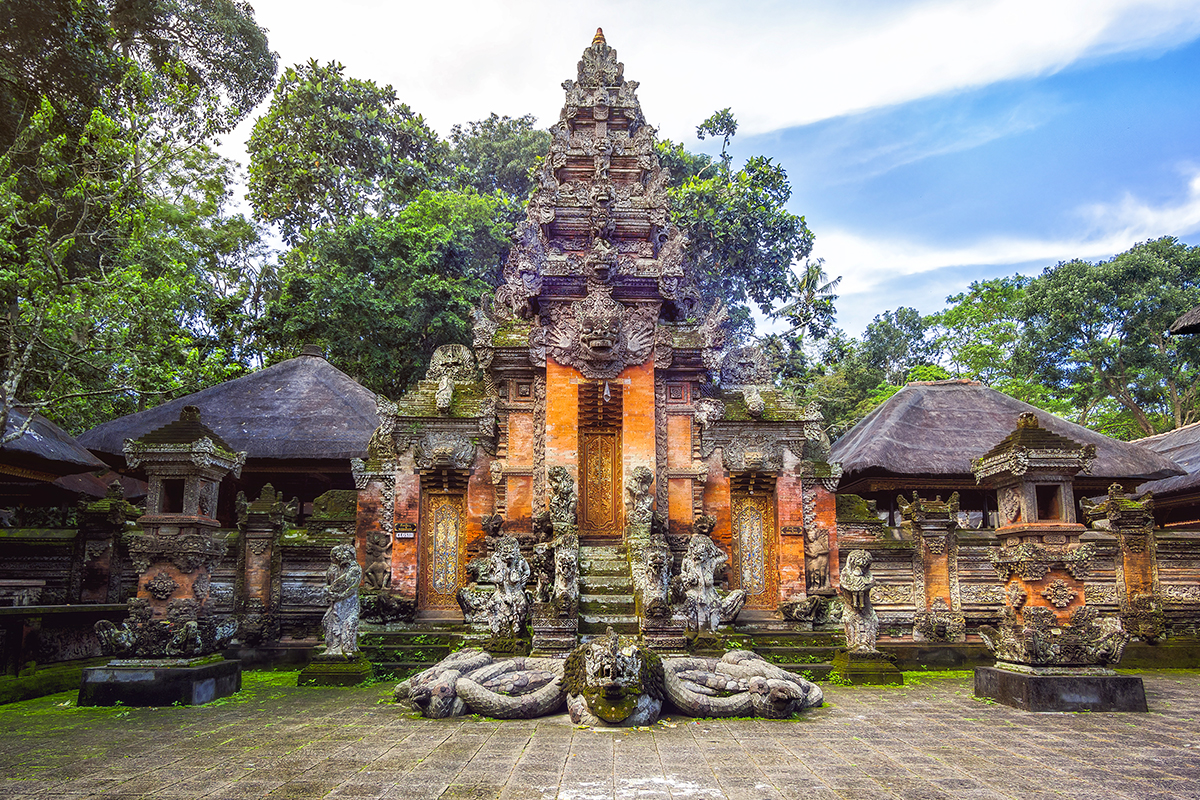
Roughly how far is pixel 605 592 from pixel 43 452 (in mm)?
9632

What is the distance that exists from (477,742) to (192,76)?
902 inches

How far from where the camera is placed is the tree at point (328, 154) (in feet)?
76.0

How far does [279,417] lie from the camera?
52.0 feet

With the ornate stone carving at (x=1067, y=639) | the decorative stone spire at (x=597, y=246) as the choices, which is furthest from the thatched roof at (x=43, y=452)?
the ornate stone carving at (x=1067, y=639)

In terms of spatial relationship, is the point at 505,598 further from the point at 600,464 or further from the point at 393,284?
the point at 393,284

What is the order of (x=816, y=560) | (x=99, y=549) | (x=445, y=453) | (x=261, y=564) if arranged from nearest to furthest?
(x=99, y=549), (x=261, y=564), (x=816, y=560), (x=445, y=453)

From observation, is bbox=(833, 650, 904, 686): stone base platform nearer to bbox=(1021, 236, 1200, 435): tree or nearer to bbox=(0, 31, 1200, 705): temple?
bbox=(0, 31, 1200, 705): temple

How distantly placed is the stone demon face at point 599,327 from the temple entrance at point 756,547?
10.6ft

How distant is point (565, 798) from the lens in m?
4.34

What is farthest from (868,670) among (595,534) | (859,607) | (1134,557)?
(1134,557)

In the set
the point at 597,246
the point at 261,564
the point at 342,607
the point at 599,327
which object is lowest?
the point at 342,607

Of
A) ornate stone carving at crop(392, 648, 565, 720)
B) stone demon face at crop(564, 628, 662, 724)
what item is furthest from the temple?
stone demon face at crop(564, 628, 662, 724)

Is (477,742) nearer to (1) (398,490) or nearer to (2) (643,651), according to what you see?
(2) (643,651)

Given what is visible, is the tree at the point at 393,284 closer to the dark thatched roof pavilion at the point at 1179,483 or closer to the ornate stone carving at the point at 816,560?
the ornate stone carving at the point at 816,560
